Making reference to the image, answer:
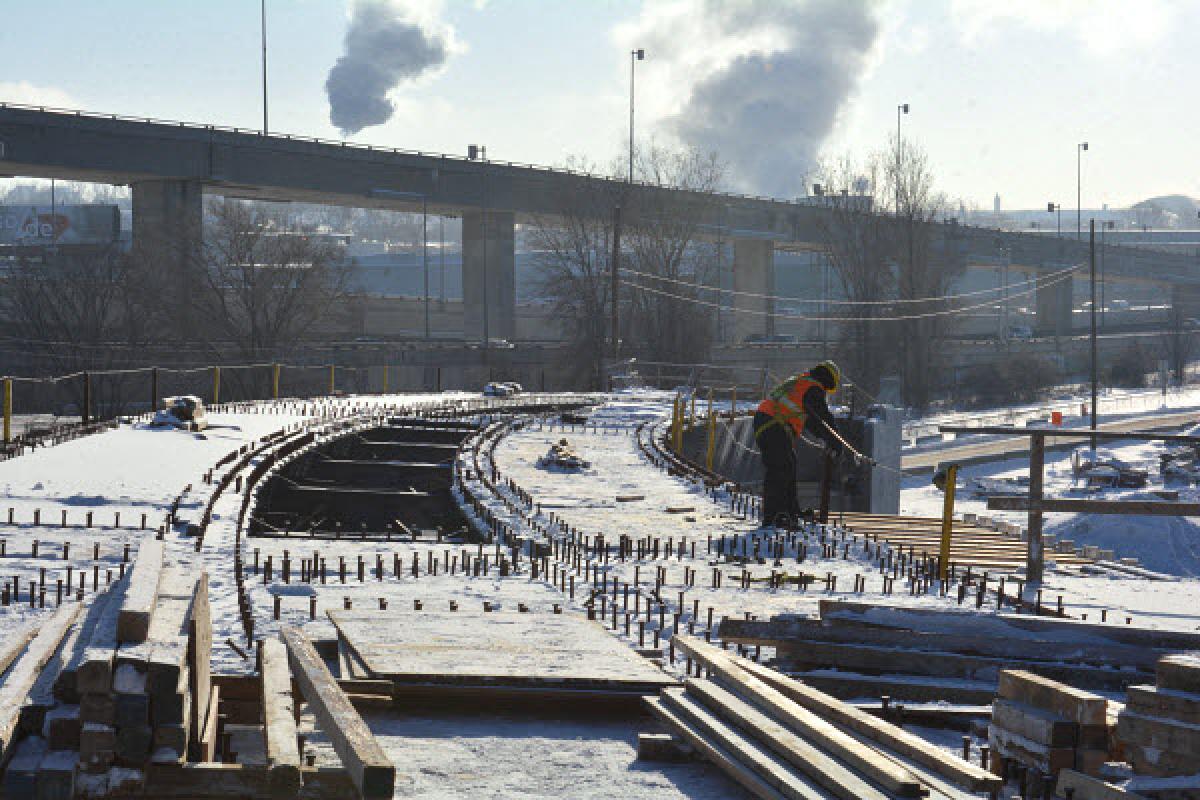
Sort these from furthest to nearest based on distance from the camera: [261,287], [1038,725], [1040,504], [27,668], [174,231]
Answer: [261,287], [174,231], [1040,504], [27,668], [1038,725]

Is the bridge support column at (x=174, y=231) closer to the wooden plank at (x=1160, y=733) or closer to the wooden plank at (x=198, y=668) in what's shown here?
the wooden plank at (x=198, y=668)

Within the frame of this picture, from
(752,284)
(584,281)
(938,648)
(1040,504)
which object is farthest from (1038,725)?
(752,284)

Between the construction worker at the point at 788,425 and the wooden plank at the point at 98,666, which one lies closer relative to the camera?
the wooden plank at the point at 98,666

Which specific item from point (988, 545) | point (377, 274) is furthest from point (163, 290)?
point (377, 274)

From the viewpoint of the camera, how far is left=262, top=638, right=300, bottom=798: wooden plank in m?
5.26

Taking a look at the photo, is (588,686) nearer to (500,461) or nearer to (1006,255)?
(500,461)

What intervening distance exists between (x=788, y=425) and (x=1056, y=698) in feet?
28.5

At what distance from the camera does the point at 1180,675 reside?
583cm

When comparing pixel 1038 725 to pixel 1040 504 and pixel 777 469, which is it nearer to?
pixel 1040 504

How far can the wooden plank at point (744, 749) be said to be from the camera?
5.36 meters

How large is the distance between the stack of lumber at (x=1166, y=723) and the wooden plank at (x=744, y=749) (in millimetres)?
1382

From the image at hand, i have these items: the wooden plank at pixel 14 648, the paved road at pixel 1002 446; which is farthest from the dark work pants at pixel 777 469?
the paved road at pixel 1002 446

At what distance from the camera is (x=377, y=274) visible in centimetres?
14988

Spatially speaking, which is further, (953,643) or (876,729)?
(953,643)
